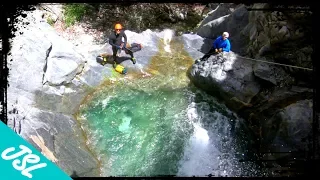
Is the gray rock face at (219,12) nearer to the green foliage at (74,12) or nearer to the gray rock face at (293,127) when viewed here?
the green foliage at (74,12)

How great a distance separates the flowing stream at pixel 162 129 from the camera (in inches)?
377

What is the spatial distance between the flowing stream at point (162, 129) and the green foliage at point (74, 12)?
10.5 feet

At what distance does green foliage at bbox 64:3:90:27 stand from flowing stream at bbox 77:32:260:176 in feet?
10.5

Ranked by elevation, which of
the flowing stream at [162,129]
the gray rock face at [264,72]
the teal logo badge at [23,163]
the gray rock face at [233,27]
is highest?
the teal logo badge at [23,163]

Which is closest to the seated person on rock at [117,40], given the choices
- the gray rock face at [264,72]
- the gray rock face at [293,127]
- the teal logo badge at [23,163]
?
the gray rock face at [264,72]

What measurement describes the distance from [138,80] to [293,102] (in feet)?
16.7

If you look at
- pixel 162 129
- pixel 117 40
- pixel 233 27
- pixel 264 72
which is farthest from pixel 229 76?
pixel 117 40

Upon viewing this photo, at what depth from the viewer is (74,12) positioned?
541 inches

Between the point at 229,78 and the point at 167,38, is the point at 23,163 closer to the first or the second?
the point at 229,78

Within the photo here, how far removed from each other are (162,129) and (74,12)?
246 inches

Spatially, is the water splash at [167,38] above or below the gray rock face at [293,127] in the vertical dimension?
above

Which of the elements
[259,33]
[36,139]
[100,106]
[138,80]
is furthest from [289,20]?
[36,139]

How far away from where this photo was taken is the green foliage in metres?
13.5

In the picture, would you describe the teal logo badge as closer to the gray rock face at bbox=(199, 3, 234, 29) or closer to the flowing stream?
the flowing stream
